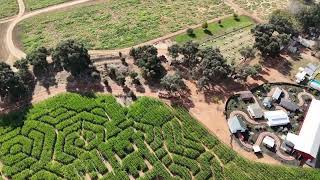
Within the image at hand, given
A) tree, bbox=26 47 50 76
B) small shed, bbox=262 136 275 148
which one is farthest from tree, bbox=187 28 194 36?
small shed, bbox=262 136 275 148

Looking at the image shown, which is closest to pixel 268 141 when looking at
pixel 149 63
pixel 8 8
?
pixel 149 63

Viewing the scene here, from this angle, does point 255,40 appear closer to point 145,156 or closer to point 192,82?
point 192,82

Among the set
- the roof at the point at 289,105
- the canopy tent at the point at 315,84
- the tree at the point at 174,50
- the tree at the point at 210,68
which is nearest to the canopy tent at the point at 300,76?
the canopy tent at the point at 315,84

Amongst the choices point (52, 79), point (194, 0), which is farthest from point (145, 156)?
point (194, 0)

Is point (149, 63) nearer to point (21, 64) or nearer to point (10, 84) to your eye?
point (21, 64)

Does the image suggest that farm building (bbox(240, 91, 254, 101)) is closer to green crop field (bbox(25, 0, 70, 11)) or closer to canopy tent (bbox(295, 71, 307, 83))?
canopy tent (bbox(295, 71, 307, 83))

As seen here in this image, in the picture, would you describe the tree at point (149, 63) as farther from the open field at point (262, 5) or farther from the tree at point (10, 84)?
the open field at point (262, 5)
